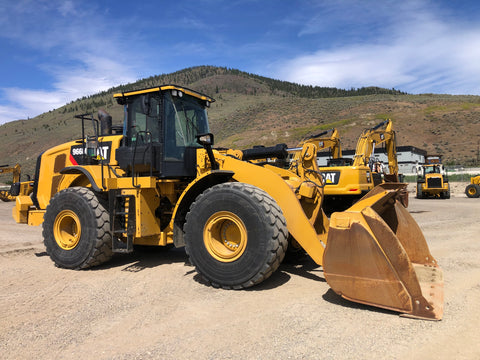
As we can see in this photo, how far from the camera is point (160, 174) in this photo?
5.68m

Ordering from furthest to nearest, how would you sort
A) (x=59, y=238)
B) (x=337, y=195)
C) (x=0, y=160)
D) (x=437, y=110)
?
(x=0, y=160)
(x=437, y=110)
(x=337, y=195)
(x=59, y=238)

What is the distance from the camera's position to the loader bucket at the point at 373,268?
11.5ft

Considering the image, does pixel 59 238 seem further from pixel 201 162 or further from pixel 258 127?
pixel 258 127

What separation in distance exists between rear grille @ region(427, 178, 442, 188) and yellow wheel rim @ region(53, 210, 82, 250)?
864 inches

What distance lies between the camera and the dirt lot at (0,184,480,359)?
303 cm

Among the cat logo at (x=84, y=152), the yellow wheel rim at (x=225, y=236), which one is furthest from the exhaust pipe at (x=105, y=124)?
the yellow wheel rim at (x=225, y=236)

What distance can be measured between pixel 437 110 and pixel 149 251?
6255 centimetres

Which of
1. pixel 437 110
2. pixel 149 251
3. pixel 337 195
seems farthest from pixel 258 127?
pixel 149 251

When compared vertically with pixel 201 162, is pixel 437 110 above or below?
above

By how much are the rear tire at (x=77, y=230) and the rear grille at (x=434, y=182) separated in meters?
21.8

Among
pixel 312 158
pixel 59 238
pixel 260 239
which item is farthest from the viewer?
pixel 312 158

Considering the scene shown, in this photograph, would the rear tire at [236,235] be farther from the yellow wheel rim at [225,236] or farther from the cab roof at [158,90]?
the cab roof at [158,90]

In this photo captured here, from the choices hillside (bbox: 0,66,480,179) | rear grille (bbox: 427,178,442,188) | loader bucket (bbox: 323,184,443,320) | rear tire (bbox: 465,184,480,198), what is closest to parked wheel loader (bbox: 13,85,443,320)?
loader bucket (bbox: 323,184,443,320)

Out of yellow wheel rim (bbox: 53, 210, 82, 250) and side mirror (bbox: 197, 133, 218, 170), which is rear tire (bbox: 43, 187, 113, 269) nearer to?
yellow wheel rim (bbox: 53, 210, 82, 250)
